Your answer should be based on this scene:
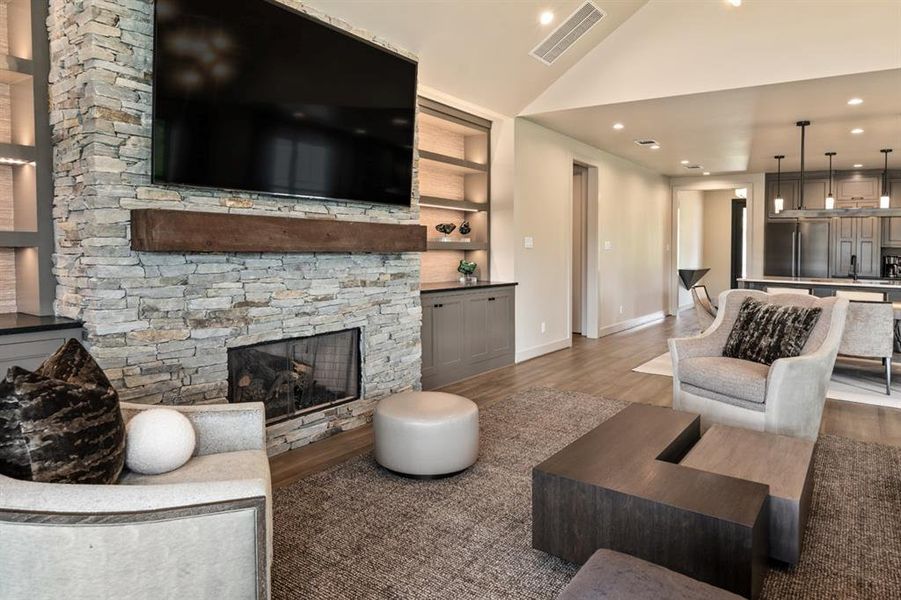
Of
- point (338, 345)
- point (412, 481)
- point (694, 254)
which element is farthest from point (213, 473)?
point (694, 254)

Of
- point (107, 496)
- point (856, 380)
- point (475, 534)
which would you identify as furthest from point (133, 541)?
point (856, 380)

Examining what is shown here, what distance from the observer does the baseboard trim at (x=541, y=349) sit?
629 centimetres

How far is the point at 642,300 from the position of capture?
9547 millimetres

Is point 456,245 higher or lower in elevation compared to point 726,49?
lower

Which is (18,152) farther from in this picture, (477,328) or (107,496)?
(477,328)

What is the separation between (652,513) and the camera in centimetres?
197

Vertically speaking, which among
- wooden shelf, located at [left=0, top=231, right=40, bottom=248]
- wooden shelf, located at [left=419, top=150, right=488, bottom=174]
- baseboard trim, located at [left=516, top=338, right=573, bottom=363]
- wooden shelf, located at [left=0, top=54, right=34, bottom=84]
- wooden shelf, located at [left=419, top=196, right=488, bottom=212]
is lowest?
baseboard trim, located at [left=516, top=338, right=573, bottom=363]

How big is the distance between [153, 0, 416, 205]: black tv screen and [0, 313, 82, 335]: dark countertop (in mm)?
800

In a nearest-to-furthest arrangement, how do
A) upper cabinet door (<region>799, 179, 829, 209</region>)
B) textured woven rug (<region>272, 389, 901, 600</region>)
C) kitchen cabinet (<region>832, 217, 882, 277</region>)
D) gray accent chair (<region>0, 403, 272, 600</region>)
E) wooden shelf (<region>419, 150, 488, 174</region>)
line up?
gray accent chair (<region>0, 403, 272, 600</region>) → textured woven rug (<region>272, 389, 901, 600</region>) → wooden shelf (<region>419, 150, 488, 174</region>) → kitchen cabinet (<region>832, 217, 882, 277</region>) → upper cabinet door (<region>799, 179, 829, 209</region>)

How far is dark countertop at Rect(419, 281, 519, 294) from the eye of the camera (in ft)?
16.5

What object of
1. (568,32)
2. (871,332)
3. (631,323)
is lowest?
(631,323)

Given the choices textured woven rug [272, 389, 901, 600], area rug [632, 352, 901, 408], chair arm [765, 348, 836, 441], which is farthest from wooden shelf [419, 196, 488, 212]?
chair arm [765, 348, 836, 441]

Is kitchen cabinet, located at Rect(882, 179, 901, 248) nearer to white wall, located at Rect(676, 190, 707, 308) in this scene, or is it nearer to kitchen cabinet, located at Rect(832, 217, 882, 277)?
kitchen cabinet, located at Rect(832, 217, 882, 277)

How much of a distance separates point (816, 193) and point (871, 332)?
547 centimetres
